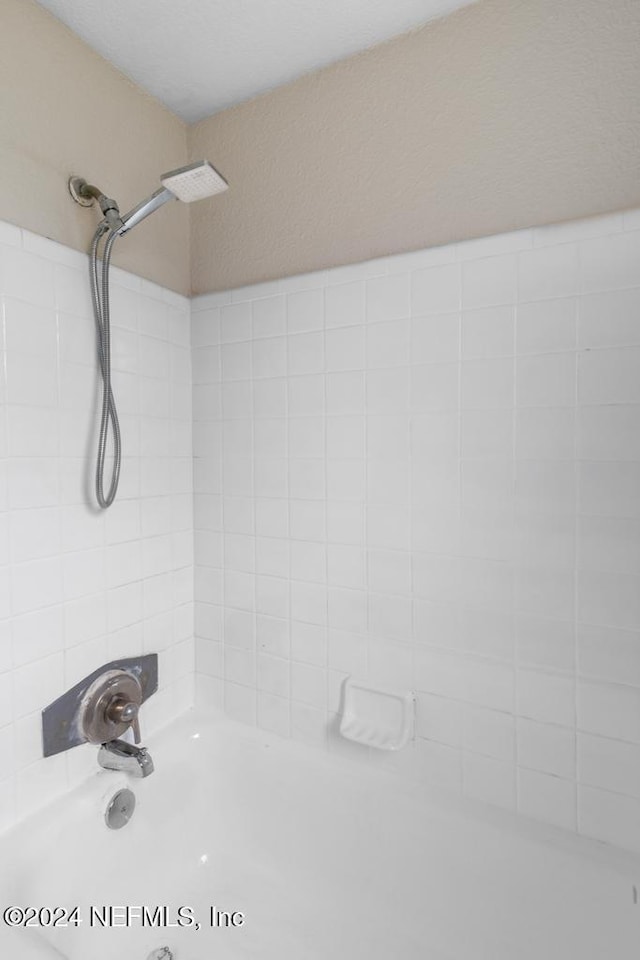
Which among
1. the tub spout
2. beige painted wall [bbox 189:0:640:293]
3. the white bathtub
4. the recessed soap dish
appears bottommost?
the white bathtub

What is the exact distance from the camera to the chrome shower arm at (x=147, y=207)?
1.17m

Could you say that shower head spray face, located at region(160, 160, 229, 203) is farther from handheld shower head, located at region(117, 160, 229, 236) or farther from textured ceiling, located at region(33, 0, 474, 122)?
textured ceiling, located at region(33, 0, 474, 122)

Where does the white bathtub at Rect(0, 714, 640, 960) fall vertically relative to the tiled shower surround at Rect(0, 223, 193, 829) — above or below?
below

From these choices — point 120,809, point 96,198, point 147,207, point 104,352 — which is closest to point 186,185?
point 147,207

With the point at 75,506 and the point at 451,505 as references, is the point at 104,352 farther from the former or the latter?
the point at 451,505

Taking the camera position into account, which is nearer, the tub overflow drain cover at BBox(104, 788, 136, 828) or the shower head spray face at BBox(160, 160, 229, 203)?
the shower head spray face at BBox(160, 160, 229, 203)

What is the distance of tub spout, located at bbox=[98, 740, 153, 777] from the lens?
Answer: 1.24 meters

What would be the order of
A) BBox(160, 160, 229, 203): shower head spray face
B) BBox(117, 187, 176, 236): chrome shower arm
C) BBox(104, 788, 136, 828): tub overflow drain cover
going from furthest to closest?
1. BBox(104, 788, 136, 828): tub overflow drain cover
2. BBox(117, 187, 176, 236): chrome shower arm
3. BBox(160, 160, 229, 203): shower head spray face

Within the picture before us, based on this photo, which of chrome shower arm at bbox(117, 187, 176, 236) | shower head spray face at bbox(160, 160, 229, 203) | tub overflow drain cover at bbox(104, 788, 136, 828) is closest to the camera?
shower head spray face at bbox(160, 160, 229, 203)

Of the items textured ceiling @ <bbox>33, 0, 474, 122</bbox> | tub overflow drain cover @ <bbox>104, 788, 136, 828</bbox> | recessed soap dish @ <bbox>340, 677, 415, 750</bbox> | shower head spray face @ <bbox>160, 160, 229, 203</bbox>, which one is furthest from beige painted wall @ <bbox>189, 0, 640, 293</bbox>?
tub overflow drain cover @ <bbox>104, 788, 136, 828</bbox>

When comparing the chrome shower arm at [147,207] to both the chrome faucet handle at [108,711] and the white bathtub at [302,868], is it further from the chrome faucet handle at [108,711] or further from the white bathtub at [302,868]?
the white bathtub at [302,868]

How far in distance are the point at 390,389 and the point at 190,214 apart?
90 centimetres

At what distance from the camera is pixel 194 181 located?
3.60 feet

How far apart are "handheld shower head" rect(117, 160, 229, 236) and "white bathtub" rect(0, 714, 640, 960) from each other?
4.63ft
